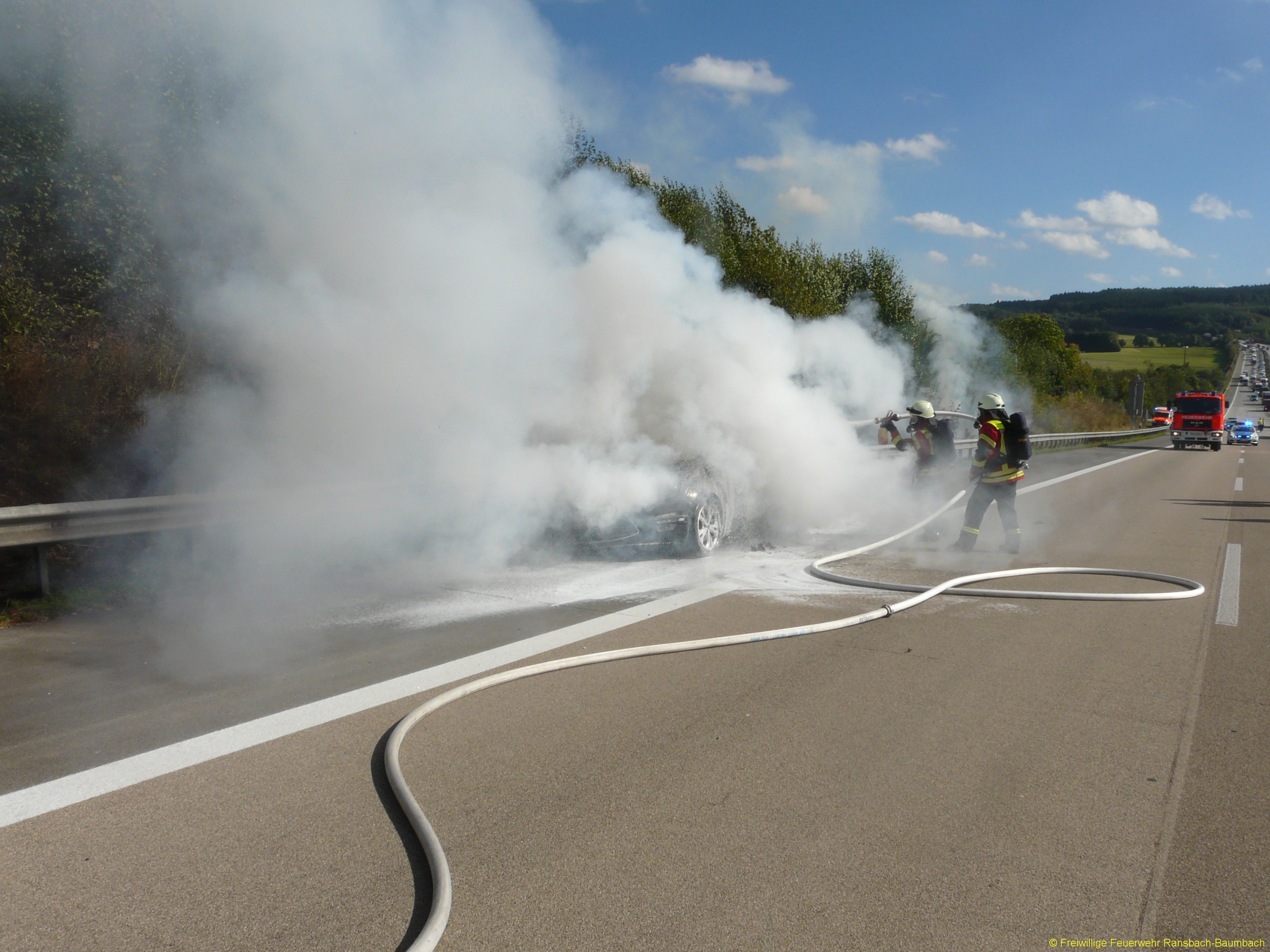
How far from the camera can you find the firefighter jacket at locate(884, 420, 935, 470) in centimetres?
1125

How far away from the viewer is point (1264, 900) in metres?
2.73

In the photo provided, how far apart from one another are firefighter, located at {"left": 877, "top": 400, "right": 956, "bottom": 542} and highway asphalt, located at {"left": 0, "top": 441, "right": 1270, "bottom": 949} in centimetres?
593

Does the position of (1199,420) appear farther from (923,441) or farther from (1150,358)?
(1150,358)

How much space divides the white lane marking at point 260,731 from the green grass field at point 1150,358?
125230 mm

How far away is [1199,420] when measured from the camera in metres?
40.1

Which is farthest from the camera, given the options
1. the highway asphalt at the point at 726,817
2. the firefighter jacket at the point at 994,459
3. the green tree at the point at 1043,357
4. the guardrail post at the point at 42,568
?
the green tree at the point at 1043,357

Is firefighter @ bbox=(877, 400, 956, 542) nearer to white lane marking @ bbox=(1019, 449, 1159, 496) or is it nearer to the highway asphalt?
white lane marking @ bbox=(1019, 449, 1159, 496)

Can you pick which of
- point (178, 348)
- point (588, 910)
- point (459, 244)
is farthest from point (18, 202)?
point (588, 910)

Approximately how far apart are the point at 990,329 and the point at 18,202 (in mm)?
24360

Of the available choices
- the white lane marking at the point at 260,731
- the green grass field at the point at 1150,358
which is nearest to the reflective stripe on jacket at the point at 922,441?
the white lane marking at the point at 260,731

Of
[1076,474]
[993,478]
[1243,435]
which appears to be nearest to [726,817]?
[993,478]

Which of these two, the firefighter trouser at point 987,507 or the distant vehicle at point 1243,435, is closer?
the firefighter trouser at point 987,507

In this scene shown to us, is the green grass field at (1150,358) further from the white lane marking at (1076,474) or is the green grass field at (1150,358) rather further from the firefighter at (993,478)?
the firefighter at (993,478)

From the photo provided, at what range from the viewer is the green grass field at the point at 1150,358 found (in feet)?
413
